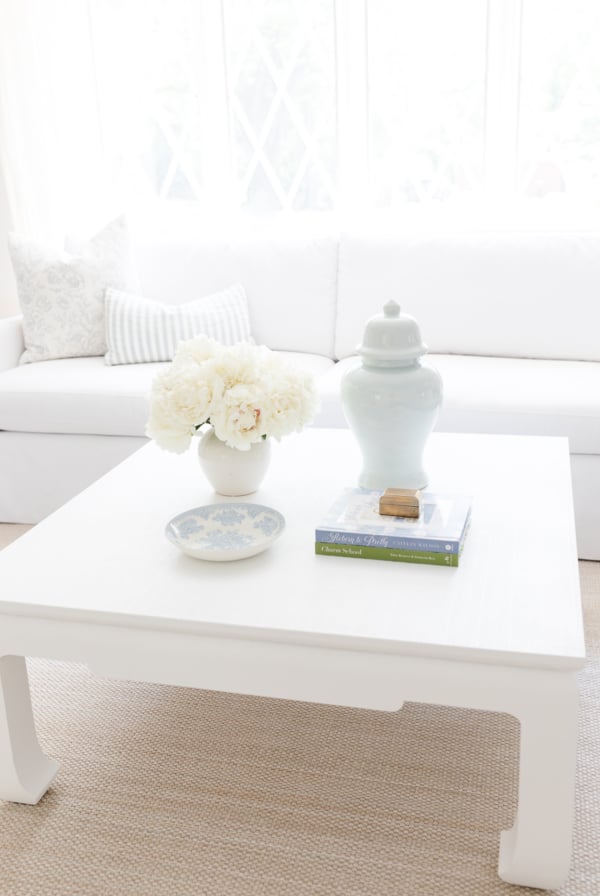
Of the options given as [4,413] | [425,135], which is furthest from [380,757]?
[425,135]

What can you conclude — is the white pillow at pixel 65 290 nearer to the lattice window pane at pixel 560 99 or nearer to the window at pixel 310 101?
A: the window at pixel 310 101

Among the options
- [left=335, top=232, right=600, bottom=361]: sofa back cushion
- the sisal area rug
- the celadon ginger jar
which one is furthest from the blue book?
[left=335, top=232, right=600, bottom=361]: sofa back cushion

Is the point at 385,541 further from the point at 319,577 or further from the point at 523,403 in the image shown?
the point at 523,403

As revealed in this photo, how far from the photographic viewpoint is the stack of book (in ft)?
4.56

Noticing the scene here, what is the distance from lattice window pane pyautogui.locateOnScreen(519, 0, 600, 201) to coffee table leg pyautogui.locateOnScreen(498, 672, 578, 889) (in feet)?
8.08

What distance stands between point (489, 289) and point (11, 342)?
1.49 metres

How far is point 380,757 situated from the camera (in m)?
1.57

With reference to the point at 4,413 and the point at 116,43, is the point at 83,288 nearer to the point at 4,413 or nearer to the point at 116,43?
the point at 4,413

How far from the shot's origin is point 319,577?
1.37 m

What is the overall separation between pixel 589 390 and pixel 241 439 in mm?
1152

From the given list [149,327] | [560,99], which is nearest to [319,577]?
[149,327]

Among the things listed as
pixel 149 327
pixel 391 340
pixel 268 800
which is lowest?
pixel 268 800

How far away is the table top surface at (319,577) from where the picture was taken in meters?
1.20

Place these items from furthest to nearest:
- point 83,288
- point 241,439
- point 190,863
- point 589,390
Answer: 1. point 83,288
2. point 589,390
3. point 241,439
4. point 190,863
